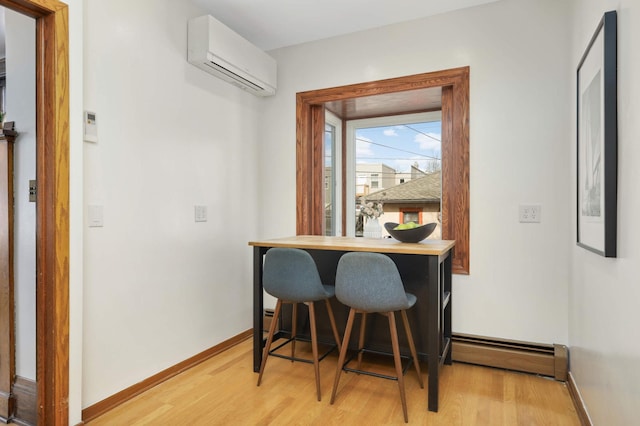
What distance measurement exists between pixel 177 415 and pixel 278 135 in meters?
2.29

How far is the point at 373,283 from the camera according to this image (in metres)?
2.09

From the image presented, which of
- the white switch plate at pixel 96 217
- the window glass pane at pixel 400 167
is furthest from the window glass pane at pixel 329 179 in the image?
the white switch plate at pixel 96 217

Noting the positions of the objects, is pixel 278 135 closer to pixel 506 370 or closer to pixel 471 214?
pixel 471 214

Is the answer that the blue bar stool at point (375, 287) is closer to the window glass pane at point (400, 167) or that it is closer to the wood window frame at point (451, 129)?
the wood window frame at point (451, 129)

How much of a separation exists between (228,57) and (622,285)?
2.63 m

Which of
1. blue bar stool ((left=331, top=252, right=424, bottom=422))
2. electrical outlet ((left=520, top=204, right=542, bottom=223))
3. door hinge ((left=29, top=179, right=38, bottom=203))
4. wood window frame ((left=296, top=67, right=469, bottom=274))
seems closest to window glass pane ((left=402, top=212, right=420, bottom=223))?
wood window frame ((left=296, top=67, right=469, bottom=274))

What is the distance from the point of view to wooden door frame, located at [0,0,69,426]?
71.6 inches

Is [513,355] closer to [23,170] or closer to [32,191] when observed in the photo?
[32,191]

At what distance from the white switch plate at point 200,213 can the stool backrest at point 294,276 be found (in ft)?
2.37

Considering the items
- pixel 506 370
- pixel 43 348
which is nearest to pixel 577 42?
pixel 506 370

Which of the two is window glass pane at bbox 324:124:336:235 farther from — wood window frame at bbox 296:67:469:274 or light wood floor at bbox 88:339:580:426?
light wood floor at bbox 88:339:580:426

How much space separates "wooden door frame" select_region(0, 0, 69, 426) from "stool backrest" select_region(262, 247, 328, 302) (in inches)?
42.8

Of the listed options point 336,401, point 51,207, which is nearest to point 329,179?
point 336,401

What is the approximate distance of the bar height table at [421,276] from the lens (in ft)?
6.95
